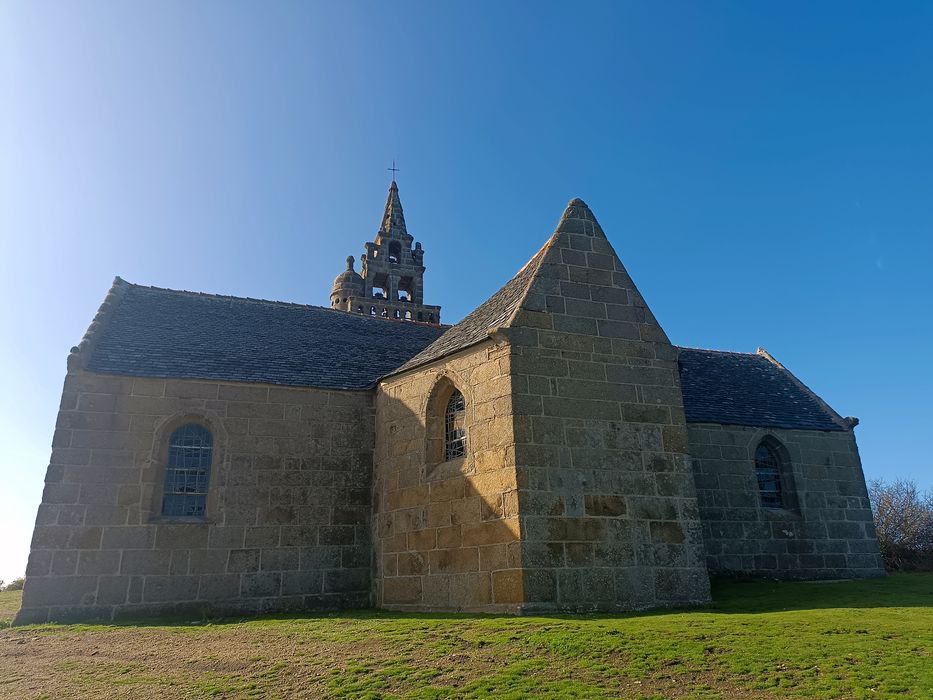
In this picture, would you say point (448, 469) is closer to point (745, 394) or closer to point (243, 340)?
point (243, 340)

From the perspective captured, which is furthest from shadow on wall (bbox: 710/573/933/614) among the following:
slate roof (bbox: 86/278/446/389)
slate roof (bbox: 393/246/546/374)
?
slate roof (bbox: 86/278/446/389)

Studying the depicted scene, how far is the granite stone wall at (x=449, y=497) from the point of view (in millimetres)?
10656

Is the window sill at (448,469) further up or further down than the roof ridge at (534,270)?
further down

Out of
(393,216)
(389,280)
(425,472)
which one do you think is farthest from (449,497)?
(393,216)

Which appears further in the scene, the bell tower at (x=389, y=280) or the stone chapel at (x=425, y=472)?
the bell tower at (x=389, y=280)

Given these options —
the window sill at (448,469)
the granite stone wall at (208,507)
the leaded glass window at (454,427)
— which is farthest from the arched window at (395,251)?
the window sill at (448,469)

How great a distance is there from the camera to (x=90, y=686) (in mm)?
7441

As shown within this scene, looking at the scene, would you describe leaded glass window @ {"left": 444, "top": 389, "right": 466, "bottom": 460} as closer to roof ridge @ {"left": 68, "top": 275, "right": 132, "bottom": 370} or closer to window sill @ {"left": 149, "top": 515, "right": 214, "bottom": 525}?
window sill @ {"left": 149, "top": 515, "right": 214, "bottom": 525}

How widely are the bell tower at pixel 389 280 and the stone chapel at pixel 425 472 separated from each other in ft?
45.0

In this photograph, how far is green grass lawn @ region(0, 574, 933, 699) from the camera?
6617 millimetres

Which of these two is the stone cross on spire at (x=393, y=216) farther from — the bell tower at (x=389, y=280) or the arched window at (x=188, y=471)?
the arched window at (x=188, y=471)

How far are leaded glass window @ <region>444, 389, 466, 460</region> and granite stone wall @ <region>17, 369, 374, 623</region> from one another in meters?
2.87

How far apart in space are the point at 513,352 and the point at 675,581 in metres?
4.59

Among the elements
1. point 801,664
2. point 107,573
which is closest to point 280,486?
point 107,573
